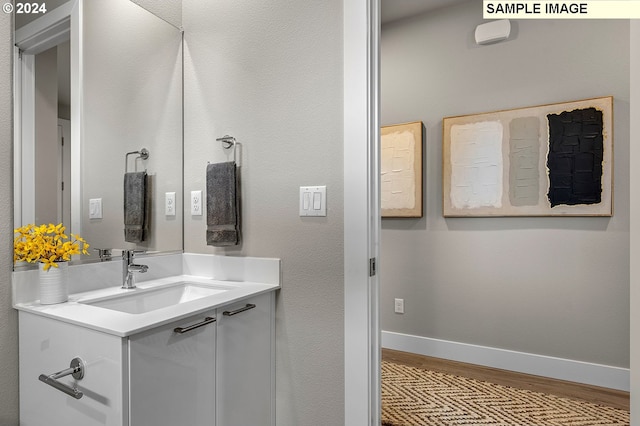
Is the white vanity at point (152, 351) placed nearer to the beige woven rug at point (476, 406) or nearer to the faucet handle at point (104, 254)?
the faucet handle at point (104, 254)

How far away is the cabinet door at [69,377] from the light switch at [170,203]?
0.73 meters

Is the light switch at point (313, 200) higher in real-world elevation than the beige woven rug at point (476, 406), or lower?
higher

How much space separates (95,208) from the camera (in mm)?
1530

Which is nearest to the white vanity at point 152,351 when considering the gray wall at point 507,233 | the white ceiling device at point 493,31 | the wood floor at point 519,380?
the wood floor at point 519,380

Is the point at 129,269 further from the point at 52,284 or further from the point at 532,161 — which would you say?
the point at 532,161

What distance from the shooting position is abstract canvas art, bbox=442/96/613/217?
2309 mm

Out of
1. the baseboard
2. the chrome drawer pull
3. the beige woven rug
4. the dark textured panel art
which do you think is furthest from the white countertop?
the dark textured panel art

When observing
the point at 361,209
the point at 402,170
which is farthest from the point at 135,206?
the point at 402,170

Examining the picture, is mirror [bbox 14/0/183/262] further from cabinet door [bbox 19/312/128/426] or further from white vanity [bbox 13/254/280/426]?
cabinet door [bbox 19/312/128/426]

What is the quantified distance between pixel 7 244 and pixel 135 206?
531 millimetres

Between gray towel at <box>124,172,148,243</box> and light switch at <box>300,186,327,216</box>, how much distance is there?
78 cm

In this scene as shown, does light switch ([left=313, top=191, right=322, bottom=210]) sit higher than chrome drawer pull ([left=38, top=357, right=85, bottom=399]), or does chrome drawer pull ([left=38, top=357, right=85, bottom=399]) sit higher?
Result: light switch ([left=313, top=191, right=322, bottom=210])

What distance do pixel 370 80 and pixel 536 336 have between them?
2.15 m

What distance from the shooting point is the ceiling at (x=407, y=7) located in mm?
2715
